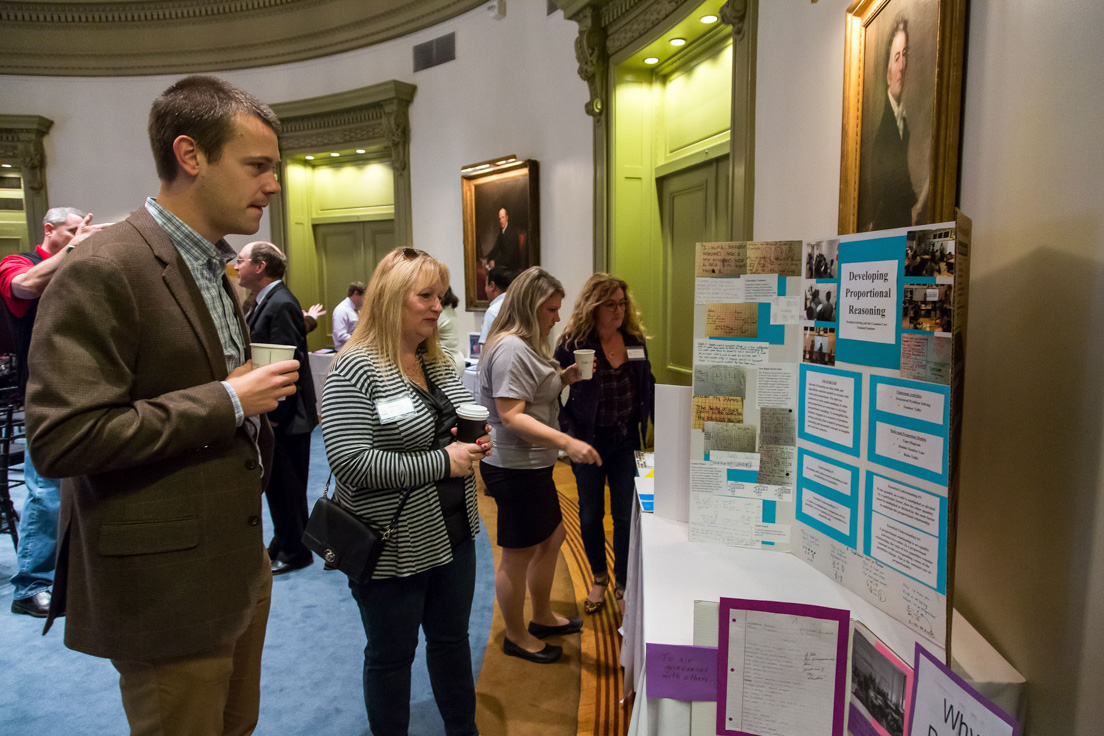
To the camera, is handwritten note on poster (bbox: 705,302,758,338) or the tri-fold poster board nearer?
the tri-fold poster board

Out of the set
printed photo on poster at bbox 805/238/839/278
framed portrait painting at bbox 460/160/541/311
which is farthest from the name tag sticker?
framed portrait painting at bbox 460/160/541/311

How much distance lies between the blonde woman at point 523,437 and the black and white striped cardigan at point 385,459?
0.65 metres

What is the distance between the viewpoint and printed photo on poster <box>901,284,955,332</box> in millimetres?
1120

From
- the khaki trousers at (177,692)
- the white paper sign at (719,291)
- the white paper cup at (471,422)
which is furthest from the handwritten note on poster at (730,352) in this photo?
the khaki trousers at (177,692)

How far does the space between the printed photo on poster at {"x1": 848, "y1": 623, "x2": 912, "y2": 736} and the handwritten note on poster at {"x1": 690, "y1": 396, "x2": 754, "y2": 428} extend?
2.00 ft

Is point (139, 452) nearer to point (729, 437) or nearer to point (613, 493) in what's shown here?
point (729, 437)

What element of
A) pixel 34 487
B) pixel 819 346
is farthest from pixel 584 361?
pixel 34 487

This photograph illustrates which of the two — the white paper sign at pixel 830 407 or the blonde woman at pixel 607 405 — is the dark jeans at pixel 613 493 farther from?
the white paper sign at pixel 830 407

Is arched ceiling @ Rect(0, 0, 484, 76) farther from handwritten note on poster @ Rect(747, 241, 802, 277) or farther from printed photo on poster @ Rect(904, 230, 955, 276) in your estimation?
printed photo on poster @ Rect(904, 230, 955, 276)

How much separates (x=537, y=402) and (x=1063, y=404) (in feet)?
5.76

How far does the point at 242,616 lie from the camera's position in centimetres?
130

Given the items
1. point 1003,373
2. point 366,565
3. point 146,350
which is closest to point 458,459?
point 366,565

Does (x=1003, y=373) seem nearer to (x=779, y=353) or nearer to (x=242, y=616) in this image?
(x=779, y=353)

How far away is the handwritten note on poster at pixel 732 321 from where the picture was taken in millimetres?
1630
